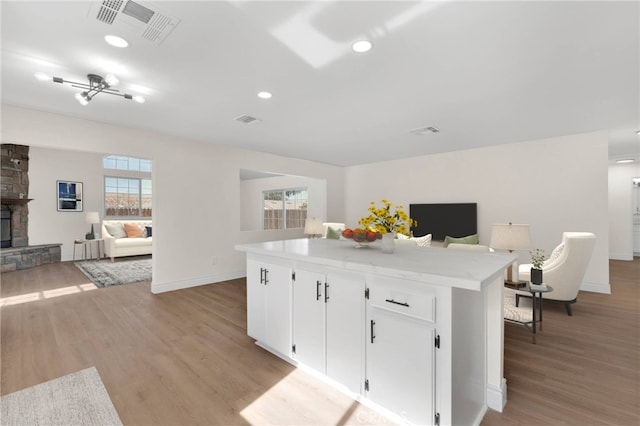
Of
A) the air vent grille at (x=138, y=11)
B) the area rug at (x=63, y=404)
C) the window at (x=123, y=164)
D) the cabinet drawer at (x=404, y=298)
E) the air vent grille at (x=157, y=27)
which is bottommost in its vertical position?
the area rug at (x=63, y=404)

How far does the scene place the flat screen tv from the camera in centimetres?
537

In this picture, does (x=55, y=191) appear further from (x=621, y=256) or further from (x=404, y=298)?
(x=621, y=256)

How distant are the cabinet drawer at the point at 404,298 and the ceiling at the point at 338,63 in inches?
63.3

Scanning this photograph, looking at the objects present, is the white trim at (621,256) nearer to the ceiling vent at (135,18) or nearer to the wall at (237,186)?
the wall at (237,186)

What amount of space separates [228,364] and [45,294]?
3.87 m

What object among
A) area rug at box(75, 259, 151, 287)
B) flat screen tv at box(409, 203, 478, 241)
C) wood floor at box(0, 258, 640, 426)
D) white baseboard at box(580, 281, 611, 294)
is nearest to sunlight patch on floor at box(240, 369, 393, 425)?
wood floor at box(0, 258, 640, 426)

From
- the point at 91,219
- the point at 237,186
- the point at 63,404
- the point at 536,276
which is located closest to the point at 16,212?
the point at 91,219

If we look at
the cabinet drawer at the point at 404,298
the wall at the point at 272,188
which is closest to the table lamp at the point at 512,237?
the cabinet drawer at the point at 404,298

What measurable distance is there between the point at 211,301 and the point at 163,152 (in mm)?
2407

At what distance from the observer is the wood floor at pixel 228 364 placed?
1749 mm

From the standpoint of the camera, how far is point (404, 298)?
1563 millimetres

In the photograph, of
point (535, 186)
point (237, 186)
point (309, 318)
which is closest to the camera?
point (309, 318)

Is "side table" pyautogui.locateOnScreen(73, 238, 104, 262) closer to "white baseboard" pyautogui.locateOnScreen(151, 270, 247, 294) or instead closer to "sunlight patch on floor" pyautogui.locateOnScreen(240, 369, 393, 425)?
"white baseboard" pyautogui.locateOnScreen(151, 270, 247, 294)

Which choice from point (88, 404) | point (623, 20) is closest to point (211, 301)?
point (88, 404)
